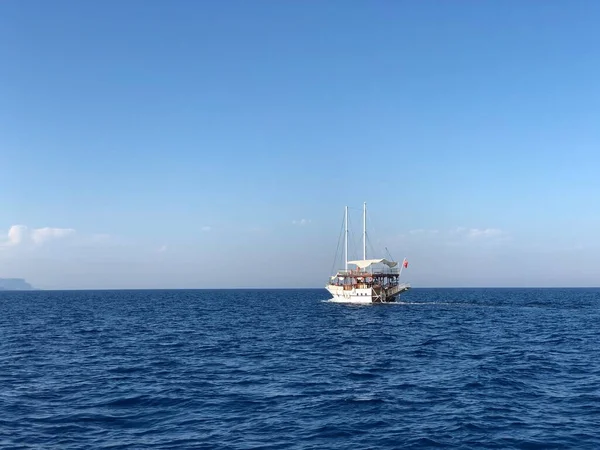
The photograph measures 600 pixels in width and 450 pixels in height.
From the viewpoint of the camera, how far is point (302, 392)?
29016 millimetres

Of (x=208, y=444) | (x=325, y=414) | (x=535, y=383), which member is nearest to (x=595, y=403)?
(x=535, y=383)

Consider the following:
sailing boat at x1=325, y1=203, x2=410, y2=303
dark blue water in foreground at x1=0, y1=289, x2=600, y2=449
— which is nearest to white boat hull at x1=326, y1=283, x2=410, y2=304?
sailing boat at x1=325, y1=203, x2=410, y2=303

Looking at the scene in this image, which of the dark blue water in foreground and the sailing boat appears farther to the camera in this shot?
the sailing boat

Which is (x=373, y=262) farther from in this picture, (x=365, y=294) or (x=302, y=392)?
(x=302, y=392)

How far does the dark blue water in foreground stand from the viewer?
21.6m

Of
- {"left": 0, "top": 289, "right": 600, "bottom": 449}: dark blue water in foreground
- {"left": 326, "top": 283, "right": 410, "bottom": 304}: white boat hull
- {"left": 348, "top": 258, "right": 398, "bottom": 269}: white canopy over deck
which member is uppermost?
{"left": 348, "top": 258, "right": 398, "bottom": 269}: white canopy over deck

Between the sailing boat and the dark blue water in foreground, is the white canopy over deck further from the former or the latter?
the dark blue water in foreground

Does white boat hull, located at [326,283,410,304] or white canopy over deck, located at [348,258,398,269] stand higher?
white canopy over deck, located at [348,258,398,269]

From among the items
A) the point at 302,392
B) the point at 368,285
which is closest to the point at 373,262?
the point at 368,285

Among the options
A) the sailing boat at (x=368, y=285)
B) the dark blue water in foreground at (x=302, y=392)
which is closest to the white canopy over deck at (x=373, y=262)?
the sailing boat at (x=368, y=285)

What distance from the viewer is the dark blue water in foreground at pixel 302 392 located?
70.8 feet

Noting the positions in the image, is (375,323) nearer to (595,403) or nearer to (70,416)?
(595,403)

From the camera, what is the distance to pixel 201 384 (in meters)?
31.1

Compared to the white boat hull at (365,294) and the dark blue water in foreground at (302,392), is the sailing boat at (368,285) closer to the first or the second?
the white boat hull at (365,294)
